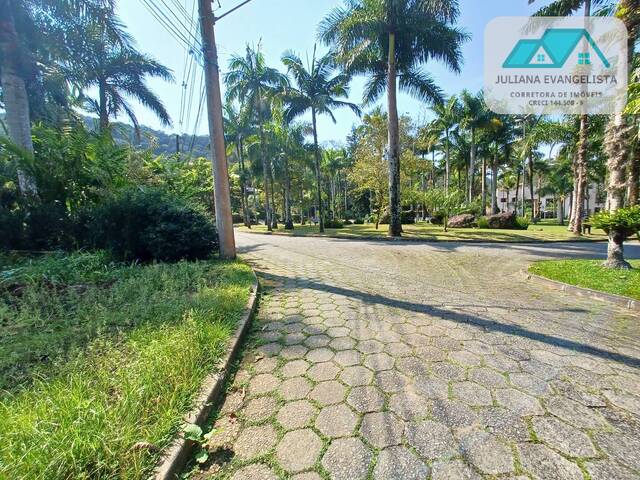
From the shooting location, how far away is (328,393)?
2184 millimetres

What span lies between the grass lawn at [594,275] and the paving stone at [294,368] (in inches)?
195

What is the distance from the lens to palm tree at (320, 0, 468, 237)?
12492 millimetres

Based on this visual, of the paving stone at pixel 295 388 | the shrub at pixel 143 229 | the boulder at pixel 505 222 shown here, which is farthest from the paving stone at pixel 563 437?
the boulder at pixel 505 222

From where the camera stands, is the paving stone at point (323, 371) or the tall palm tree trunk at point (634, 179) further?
the tall palm tree trunk at point (634, 179)

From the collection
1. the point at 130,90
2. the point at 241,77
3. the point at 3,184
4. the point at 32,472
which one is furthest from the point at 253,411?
the point at 241,77

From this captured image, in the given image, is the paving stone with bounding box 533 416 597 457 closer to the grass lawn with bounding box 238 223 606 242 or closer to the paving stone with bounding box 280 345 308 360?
the paving stone with bounding box 280 345 308 360

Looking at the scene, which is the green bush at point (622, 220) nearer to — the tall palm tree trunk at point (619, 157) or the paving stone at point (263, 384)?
the tall palm tree trunk at point (619, 157)

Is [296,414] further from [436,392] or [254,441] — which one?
[436,392]

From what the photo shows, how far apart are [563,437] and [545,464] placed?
0.31m

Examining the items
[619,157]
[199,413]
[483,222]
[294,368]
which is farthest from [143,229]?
[483,222]

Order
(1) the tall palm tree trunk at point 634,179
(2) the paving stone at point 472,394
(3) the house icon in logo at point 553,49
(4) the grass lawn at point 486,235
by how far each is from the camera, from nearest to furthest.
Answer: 1. (2) the paving stone at point 472,394
2. (1) the tall palm tree trunk at point 634,179
3. (3) the house icon in logo at point 553,49
4. (4) the grass lawn at point 486,235

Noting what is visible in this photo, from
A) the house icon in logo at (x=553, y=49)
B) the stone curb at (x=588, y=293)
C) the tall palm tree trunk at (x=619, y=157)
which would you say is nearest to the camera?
the stone curb at (x=588, y=293)

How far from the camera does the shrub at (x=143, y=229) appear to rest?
6.59m

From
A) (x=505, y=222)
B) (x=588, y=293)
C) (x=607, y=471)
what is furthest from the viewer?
(x=505, y=222)
